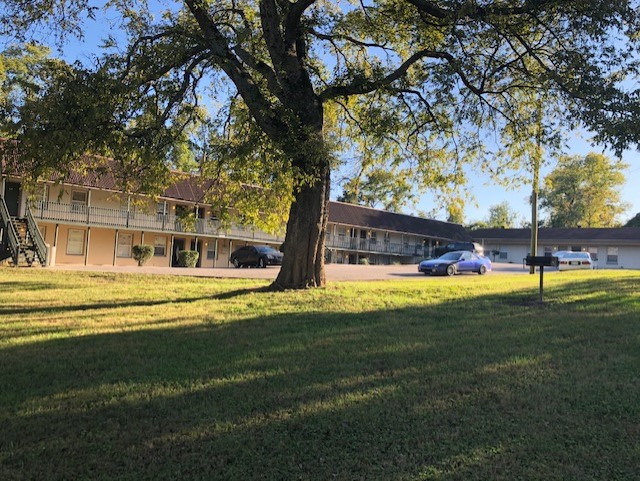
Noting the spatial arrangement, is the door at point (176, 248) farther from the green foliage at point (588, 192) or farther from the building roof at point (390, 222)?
the green foliage at point (588, 192)

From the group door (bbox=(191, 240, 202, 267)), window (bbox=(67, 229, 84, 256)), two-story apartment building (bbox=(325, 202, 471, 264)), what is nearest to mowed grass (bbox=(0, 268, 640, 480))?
window (bbox=(67, 229, 84, 256))

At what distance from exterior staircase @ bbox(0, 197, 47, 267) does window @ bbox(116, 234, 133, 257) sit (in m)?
9.34

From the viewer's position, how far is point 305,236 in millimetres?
13586

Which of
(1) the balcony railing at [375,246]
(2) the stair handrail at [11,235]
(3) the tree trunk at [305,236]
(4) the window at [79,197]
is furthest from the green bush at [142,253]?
(3) the tree trunk at [305,236]

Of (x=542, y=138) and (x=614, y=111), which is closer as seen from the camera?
(x=614, y=111)

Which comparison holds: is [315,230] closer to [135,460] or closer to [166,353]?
[166,353]

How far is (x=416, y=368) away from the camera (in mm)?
6145

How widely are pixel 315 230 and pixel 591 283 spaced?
339 inches

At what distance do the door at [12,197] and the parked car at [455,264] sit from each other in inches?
914

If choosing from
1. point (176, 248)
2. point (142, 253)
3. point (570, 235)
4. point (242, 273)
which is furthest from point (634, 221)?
point (242, 273)

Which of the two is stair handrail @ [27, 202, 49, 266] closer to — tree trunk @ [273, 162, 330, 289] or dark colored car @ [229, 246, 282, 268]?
dark colored car @ [229, 246, 282, 268]

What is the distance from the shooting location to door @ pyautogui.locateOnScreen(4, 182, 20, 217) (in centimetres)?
3044

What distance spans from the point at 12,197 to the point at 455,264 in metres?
25.2

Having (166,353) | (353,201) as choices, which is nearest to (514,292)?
(166,353)
